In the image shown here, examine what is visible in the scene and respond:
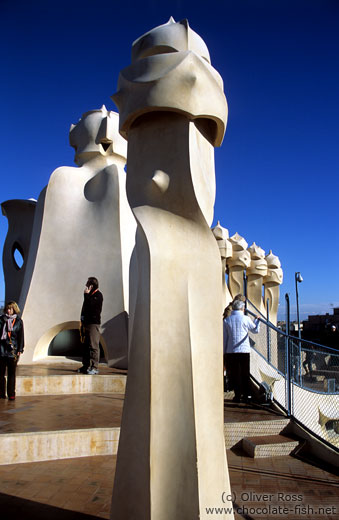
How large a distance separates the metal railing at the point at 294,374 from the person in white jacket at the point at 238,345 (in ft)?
1.38

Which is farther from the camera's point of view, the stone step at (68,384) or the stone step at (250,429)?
the stone step at (68,384)

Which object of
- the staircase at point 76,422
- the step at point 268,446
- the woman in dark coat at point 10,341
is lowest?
the step at point 268,446

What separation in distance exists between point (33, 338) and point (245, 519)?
20.6 feet

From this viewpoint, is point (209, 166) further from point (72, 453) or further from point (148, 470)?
point (72, 453)

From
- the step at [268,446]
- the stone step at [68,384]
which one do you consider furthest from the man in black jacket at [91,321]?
the step at [268,446]

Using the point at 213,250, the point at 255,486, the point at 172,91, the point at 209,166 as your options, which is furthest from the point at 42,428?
the point at 172,91

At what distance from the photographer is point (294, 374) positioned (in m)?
6.05

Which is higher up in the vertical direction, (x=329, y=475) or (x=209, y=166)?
(x=209, y=166)

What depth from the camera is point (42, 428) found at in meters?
4.55

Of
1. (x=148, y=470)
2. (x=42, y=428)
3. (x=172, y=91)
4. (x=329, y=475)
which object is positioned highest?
(x=172, y=91)

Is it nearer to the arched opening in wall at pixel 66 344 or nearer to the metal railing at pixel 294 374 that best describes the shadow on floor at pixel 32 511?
the metal railing at pixel 294 374

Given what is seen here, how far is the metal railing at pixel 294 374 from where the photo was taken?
5.61 metres

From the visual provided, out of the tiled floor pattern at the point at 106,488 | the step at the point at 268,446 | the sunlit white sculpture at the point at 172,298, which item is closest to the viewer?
the sunlit white sculpture at the point at 172,298

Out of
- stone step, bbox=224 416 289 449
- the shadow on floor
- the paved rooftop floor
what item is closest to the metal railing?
stone step, bbox=224 416 289 449
